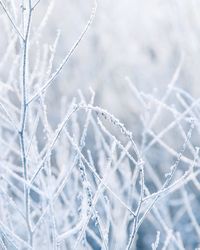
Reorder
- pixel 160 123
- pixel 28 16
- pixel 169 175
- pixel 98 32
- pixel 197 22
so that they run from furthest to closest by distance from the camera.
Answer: pixel 98 32, pixel 160 123, pixel 197 22, pixel 169 175, pixel 28 16

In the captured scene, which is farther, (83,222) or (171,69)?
(171,69)

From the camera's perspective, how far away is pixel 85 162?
7.61 ft

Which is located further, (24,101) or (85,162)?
(85,162)

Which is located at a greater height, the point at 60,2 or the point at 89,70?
the point at 60,2

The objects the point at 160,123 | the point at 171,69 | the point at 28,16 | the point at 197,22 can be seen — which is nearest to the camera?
the point at 28,16

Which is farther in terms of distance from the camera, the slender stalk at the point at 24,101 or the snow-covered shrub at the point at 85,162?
the snow-covered shrub at the point at 85,162

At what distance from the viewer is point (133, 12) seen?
10.8m

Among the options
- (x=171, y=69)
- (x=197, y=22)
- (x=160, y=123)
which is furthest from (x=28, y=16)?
(x=171, y=69)

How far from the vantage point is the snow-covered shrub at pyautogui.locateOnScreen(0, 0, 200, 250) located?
2.08 metres

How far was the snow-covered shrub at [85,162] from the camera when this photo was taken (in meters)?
2.08

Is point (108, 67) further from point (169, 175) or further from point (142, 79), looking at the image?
point (169, 175)

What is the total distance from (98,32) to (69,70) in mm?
887

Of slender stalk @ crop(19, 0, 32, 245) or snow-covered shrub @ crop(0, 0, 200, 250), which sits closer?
slender stalk @ crop(19, 0, 32, 245)

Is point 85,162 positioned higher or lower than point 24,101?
lower
